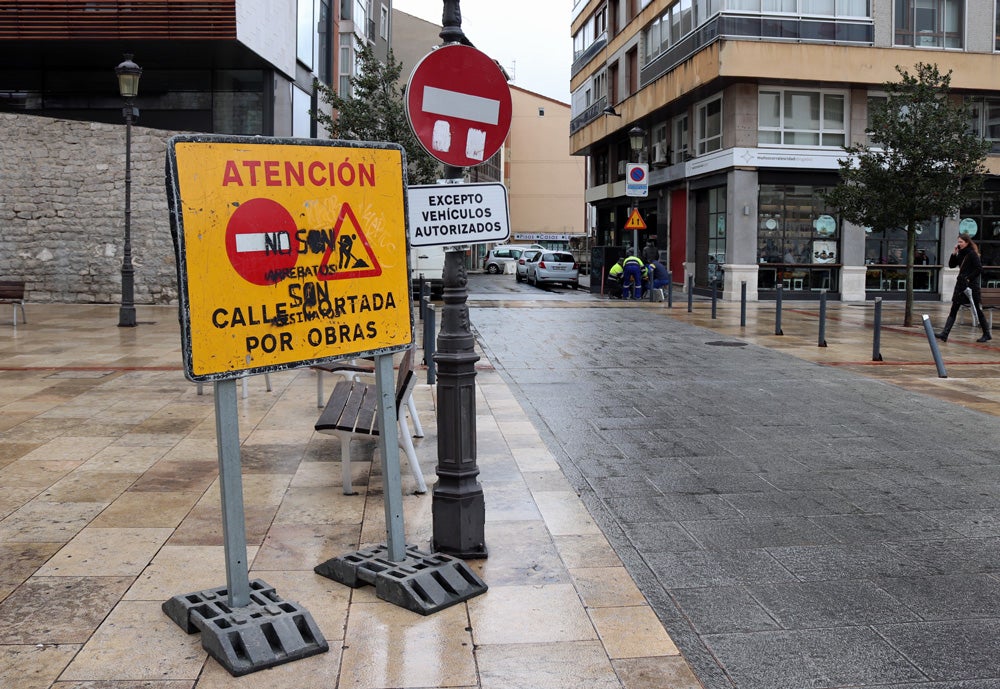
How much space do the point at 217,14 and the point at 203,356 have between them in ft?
66.5

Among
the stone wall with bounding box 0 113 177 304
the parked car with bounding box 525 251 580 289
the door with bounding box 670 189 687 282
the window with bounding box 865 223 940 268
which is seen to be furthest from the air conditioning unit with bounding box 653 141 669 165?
the stone wall with bounding box 0 113 177 304

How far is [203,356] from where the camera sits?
12.9 feet

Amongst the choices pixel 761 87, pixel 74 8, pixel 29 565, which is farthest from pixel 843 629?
pixel 761 87

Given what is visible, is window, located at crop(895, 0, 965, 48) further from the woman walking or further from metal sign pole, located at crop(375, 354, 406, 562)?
Result: metal sign pole, located at crop(375, 354, 406, 562)

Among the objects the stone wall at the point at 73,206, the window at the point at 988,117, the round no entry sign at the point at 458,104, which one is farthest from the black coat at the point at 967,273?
the window at the point at 988,117

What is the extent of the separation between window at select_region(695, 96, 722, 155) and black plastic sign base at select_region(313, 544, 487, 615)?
28.8 m

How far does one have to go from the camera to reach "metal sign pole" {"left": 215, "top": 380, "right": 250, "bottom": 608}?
4.06 metres

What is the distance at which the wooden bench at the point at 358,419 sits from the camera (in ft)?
21.2

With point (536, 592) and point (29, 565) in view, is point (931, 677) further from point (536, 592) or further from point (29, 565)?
point (29, 565)

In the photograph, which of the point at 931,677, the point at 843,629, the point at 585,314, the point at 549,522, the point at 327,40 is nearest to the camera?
the point at 931,677

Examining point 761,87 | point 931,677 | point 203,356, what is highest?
point 761,87

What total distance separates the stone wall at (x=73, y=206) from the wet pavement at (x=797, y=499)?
1162cm

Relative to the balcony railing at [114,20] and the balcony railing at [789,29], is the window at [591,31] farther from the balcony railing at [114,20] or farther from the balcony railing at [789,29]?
the balcony railing at [114,20]

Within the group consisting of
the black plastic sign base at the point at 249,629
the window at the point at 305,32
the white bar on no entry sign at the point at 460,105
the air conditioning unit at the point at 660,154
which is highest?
the window at the point at 305,32
